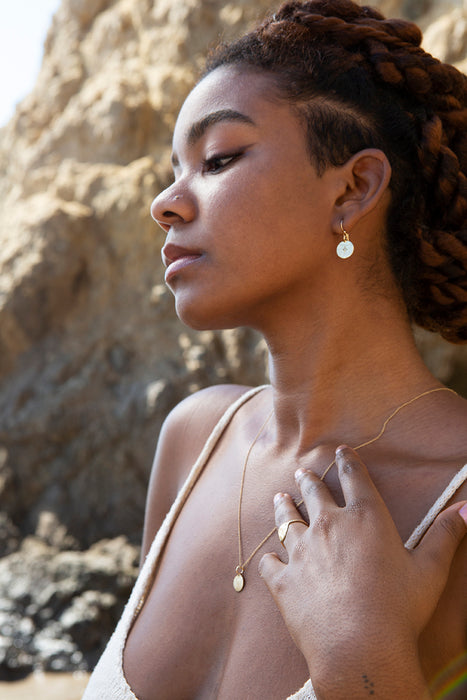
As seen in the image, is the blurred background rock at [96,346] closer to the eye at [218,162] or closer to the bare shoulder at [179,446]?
the bare shoulder at [179,446]

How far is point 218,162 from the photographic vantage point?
1.33m

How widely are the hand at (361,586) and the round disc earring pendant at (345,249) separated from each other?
17.0 inches

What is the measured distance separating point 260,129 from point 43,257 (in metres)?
3.34

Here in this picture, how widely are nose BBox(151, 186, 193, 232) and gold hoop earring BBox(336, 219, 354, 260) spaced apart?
0.30 metres

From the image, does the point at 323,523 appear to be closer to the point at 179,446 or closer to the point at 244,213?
the point at 244,213

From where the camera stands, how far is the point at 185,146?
1.38m

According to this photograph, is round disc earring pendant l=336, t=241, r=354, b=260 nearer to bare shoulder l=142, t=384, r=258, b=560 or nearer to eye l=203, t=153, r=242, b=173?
Result: eye l=203, t=153, r=242, b=173

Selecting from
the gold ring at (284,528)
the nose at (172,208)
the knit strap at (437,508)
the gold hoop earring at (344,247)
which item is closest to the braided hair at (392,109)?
the gold hoop earring at (344,247)

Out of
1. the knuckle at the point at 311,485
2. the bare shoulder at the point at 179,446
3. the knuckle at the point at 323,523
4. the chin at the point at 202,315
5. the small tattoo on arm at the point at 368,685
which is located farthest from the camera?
the bare shoulder at the point at 179,446

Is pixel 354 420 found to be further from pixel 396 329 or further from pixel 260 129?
pixel 260 129

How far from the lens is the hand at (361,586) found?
0.94m

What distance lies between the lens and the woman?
4.04 feet

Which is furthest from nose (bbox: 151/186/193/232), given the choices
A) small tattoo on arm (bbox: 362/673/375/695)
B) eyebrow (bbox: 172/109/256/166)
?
small tattoo on arm (bbox: 362/673/375/695)

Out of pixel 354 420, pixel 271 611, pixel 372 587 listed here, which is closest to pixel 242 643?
pixel 271 611
